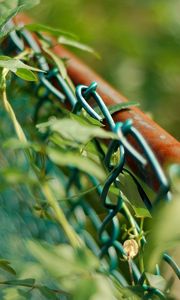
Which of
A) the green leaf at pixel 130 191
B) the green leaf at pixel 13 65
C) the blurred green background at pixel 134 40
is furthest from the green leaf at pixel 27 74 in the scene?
the blurred green background at pixel 134 40

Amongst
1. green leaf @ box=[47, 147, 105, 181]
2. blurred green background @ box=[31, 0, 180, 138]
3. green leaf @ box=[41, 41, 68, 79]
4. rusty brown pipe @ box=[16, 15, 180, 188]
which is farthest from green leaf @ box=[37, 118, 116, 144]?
blurred green background @ box=[31, 0, 180, 138]

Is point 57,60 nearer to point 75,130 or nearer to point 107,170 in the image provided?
point 107,170

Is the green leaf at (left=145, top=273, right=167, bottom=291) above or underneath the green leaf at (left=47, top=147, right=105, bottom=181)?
underneath

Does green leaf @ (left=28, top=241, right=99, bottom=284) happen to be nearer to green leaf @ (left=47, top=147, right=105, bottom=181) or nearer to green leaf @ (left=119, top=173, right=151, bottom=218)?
green leaf @ (left=47, top=147, right=105, bottom=181)

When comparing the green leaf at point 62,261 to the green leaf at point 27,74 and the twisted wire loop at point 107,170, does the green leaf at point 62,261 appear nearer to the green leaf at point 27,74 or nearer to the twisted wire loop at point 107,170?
the twisted wire loop at point 107,170

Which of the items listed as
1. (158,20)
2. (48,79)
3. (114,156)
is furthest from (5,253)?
(158,20)

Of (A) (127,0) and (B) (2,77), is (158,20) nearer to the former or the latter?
(A) (127,0)
